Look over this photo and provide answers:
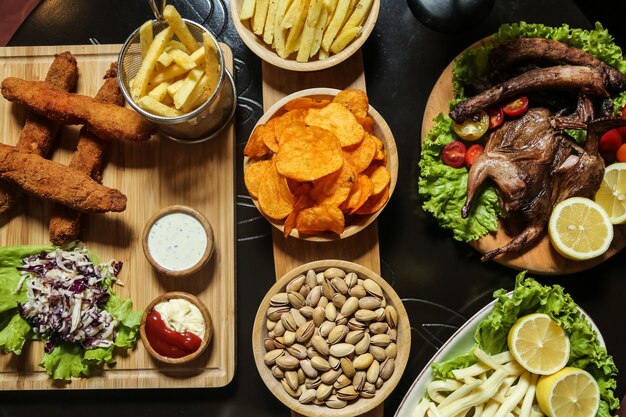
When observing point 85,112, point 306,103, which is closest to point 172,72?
point 85,112

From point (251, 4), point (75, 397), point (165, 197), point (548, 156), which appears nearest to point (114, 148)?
point (165, 197)

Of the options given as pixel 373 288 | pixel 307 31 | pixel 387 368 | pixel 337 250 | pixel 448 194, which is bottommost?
pixel 387 368

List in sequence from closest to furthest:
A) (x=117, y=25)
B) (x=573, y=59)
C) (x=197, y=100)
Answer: (x=197, y=100) → (x=573, y=59) → (x=117, y=25)

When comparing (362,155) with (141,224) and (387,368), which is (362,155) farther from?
(141,224)

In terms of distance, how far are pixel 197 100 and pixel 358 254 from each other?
1.01 m

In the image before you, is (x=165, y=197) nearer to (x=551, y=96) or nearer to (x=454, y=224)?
(x=454, y=224)

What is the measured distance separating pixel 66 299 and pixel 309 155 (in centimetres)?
129

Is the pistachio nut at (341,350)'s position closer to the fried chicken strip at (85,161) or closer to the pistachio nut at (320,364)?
the pistachio nut at (320,364)

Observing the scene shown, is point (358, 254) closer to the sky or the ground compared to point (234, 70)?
closer to the ground

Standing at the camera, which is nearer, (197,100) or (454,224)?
(197,100)

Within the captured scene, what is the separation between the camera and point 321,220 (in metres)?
2.65

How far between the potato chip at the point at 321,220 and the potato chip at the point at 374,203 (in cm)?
11

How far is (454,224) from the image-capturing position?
113 inches

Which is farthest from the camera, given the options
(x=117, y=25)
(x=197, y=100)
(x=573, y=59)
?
(x=117, y=25)
